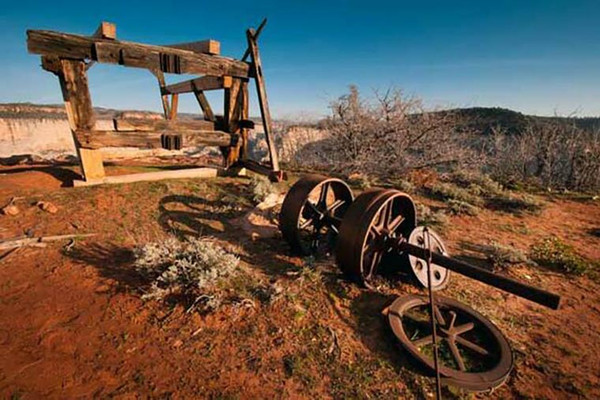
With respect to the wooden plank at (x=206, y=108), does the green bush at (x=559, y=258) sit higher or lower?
lower

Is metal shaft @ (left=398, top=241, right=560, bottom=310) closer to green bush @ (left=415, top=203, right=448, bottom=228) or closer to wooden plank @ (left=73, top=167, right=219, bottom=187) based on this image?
green bush @ (left=415, top=203, right=448, bottom=228)

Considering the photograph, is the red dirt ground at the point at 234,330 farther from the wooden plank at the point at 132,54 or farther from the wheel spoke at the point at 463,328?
the wooden plank at the point at 132,54

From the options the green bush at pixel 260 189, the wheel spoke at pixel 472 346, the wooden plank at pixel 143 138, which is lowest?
the wheel spoke at pixel 472 346

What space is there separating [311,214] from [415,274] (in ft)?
6.24

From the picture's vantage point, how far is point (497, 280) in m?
2.64

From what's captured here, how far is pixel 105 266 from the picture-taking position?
3779mm

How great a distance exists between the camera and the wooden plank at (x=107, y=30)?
5.16 meters

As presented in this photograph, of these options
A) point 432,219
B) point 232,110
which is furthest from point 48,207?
point 432,219

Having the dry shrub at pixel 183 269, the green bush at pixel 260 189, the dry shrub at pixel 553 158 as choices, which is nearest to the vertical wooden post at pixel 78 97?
the dry shrub at pixel 183 269

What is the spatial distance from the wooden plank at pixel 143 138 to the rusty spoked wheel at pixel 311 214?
132 inches

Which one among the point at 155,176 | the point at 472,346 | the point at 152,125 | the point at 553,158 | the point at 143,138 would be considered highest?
the point at 152,125

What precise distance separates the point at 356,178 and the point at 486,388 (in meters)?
7.21

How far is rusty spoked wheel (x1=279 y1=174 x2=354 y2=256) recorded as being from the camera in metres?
4.26

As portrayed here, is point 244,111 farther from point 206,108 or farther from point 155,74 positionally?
point 155,74
